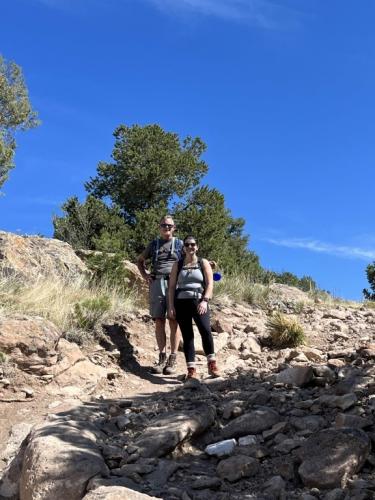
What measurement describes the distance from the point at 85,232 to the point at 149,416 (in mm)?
14944

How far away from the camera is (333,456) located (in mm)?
3422

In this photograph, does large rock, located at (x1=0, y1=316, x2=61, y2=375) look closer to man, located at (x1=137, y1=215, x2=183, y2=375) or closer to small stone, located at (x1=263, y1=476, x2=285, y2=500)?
man, located at (x1=137, y1=215, x2=183, y2=375)

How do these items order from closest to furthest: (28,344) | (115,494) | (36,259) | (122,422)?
(115,494) < (122,422) < (28,344) < (36,259)

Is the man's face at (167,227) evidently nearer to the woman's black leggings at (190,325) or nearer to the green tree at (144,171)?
the woman's black leggings at (190,325)

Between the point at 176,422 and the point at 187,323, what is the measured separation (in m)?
2.04

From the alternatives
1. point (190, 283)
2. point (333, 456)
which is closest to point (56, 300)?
point (190, 283)

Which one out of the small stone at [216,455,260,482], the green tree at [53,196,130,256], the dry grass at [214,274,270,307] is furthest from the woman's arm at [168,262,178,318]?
the green tree at [53,196,130,256]

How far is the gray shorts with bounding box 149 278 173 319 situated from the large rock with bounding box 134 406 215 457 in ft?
7.69

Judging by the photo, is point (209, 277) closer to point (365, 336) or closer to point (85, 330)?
point (85, 330)

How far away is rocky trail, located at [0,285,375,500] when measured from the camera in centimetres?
347

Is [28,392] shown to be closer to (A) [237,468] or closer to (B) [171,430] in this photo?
(B) [171,430]

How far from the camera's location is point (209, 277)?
6.28 meters

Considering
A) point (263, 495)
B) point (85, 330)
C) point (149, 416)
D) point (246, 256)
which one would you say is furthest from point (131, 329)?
point (246, 256)

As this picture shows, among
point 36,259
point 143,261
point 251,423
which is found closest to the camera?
point 251,423
